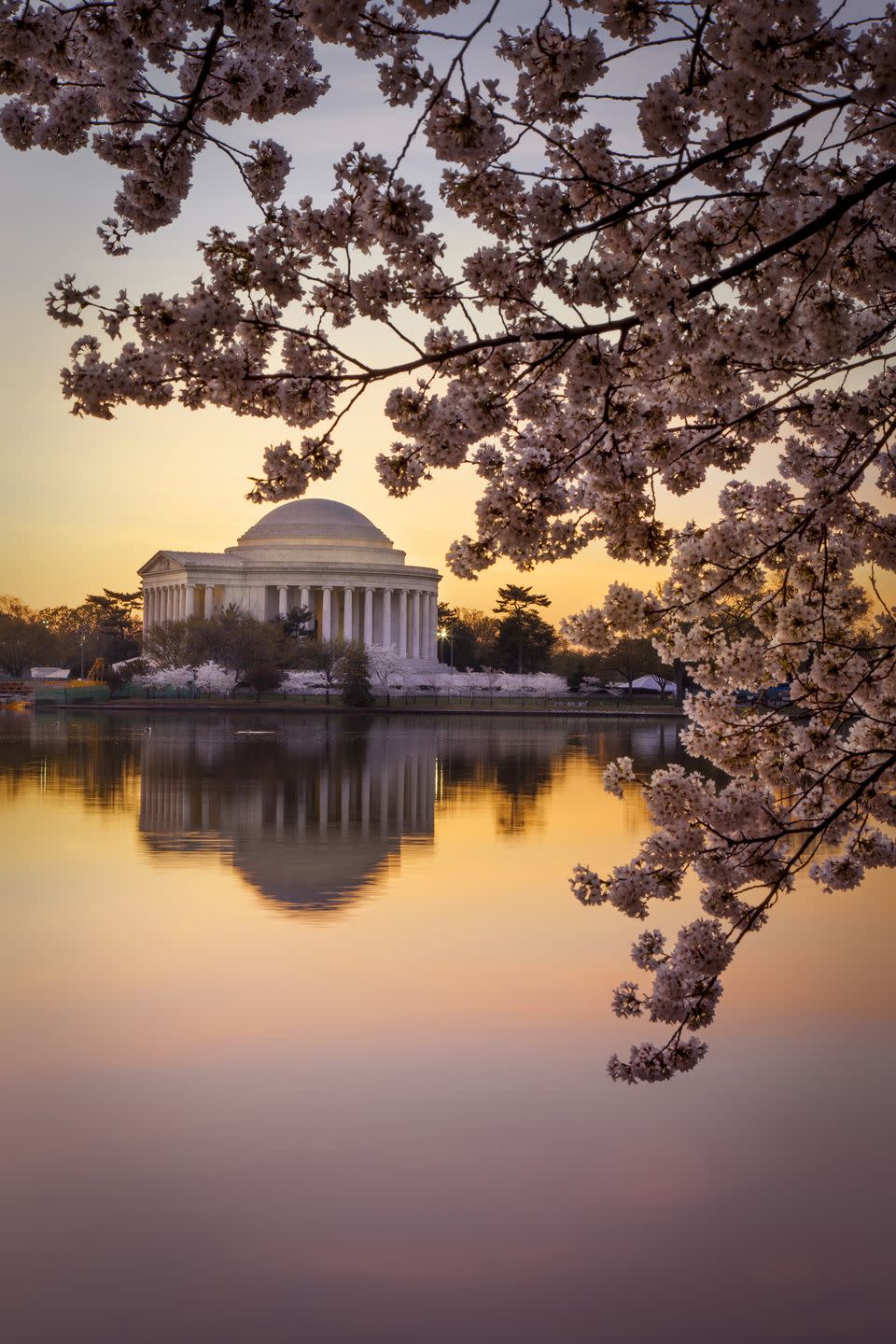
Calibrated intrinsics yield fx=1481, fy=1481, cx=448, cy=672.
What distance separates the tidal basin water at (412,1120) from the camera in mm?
6828

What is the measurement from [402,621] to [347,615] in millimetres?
7883

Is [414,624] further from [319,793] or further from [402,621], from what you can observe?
[319,793]

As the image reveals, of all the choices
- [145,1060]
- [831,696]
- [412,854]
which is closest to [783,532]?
[831,696]

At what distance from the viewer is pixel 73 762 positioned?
40.4 metres

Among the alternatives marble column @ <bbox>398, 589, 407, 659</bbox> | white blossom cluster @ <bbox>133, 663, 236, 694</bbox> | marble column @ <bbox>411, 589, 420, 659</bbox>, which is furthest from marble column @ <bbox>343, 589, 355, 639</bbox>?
white blossom cluster @ <bbox>133, 663, 236, 694</bbox>

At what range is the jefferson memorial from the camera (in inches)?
5743

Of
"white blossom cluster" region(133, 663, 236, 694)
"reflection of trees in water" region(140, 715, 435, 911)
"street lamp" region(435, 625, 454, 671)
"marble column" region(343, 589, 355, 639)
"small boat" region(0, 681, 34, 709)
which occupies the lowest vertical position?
"reflection of trees in water" region(140, 715, 435, 911)

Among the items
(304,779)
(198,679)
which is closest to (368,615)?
(198,679)

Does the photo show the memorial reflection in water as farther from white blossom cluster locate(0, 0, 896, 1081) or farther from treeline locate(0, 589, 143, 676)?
treeline locate(0, 589, 143, 676)

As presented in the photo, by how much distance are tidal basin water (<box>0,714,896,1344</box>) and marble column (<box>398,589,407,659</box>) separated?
13096cm

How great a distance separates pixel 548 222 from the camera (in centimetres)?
631

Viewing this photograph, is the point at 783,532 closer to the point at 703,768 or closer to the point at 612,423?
the point at 612,423

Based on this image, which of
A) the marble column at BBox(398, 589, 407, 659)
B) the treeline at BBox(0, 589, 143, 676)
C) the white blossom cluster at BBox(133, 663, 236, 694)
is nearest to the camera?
the white blossom cluster at BBox(133, 663, 236, 694)

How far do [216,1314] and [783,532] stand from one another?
4.61m
